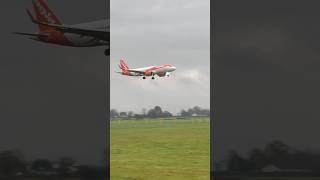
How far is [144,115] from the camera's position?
3256 centimetres

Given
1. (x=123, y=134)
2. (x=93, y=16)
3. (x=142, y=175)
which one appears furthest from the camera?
(x=123, y=134)

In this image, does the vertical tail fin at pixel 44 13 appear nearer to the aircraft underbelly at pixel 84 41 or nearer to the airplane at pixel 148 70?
the aircraft underbelly at pixel 84 41

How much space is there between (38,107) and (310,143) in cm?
799

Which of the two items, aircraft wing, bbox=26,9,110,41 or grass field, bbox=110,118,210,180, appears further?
grass field, bbox=110,118,210,180

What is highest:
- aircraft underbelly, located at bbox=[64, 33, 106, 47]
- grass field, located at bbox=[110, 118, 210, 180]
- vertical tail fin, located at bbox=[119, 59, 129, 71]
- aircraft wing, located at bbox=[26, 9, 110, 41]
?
vertical tail fin, located at bbox=[119, 59, 129, 71]

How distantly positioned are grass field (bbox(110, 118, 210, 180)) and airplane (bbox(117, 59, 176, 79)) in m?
3.51

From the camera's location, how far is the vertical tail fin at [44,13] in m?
10.9

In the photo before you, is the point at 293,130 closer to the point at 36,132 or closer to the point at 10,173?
the point at 36,132

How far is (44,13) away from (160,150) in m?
21.8

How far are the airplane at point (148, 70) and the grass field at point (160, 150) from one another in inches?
138

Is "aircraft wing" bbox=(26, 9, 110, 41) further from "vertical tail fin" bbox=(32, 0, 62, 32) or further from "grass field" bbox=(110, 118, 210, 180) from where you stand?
"grass field" bbox=(110, 118, 210, 180)

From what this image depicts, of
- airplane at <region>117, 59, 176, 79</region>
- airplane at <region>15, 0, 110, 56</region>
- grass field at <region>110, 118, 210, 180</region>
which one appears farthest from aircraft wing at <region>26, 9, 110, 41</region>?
grass field at <region>110, 118, 210, 180</region>

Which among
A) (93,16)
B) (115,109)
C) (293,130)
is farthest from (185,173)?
(93,16)

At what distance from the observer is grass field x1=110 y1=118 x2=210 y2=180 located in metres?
25.8
